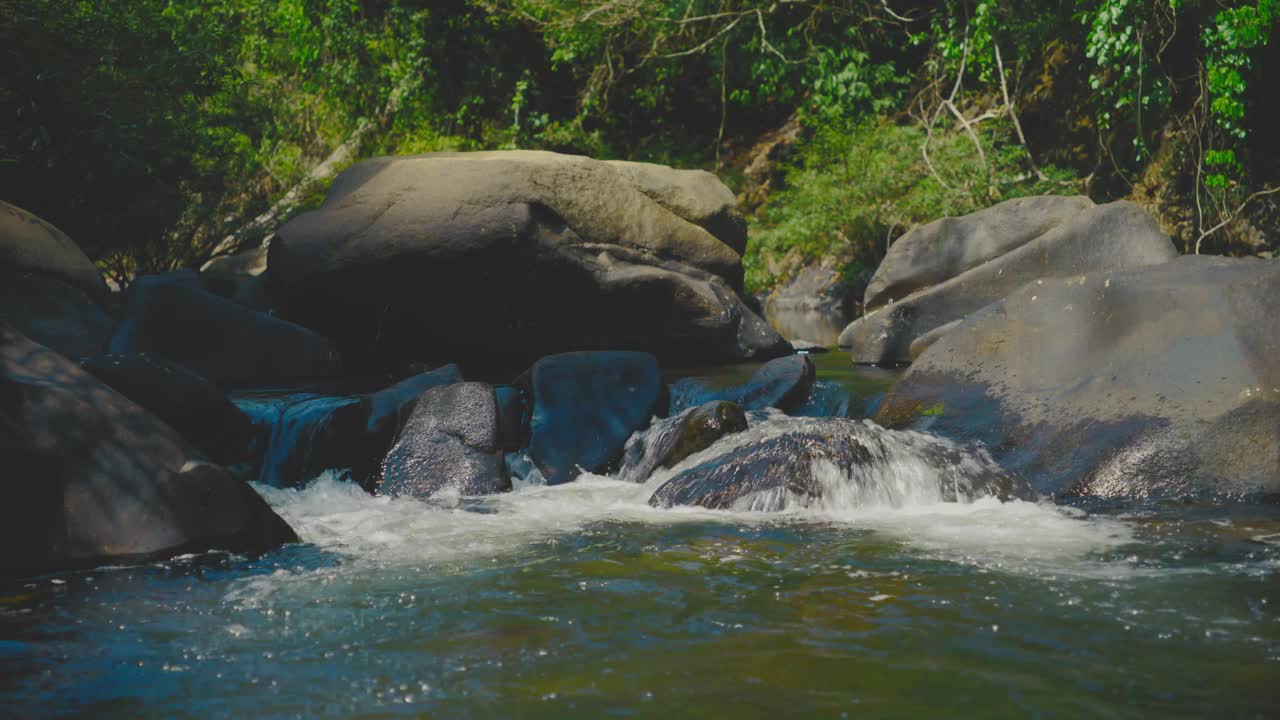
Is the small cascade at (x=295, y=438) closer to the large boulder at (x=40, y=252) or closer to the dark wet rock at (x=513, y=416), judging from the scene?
the dark wet rock at (x=513, y=416)

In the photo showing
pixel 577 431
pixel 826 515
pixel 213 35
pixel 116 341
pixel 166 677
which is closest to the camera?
pixel 166 677

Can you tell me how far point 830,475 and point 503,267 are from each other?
3757 millimetres

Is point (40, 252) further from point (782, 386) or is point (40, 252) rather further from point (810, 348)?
point (810, 348)

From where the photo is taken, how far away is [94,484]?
13.4 ft

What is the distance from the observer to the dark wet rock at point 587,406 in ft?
20.9

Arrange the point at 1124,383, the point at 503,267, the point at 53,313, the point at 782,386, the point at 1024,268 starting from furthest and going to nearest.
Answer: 1. the point at 1024,268
2. the point at 503,267
3. the point at 53,313
4. the point at 782,386
5. the point at 1124,383

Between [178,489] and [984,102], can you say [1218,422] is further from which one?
[984,102]

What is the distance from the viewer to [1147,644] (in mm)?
2986

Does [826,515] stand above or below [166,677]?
above

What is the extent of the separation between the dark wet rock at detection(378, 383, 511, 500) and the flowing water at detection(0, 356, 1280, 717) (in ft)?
2.58

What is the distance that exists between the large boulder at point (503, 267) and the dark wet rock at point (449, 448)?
2147mm

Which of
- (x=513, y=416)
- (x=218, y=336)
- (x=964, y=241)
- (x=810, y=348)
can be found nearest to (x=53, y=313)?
(x=218, y=336)

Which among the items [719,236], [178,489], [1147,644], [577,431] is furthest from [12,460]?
[719,236]

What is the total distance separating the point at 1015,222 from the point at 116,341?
7.48 metres
